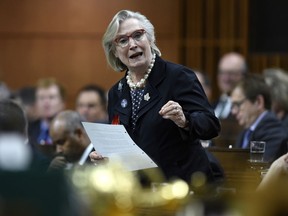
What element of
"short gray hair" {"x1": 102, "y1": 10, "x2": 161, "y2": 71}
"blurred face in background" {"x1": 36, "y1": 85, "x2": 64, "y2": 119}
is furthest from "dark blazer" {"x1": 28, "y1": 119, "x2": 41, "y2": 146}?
"short gray hair" {"x1": 102, "y1": 10, "x2": 161, "y2": 71}

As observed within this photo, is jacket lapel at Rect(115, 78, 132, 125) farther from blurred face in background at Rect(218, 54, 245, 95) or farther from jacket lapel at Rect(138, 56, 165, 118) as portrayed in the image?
blurred face in background at Rect(218, 54, 245, 95)

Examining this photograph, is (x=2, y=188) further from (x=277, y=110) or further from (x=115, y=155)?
(x=277, y=110)

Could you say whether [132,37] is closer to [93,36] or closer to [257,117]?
[257,117]

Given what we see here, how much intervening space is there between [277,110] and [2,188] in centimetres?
732

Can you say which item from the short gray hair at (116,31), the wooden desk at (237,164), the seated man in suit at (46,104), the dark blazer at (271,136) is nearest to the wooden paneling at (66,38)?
the seated man in suit at (46,104)

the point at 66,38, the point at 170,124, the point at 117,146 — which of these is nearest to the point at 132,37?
the point at 170,124

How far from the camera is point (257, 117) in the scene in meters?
7.31

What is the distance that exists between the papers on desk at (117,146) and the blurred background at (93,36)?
7755mm

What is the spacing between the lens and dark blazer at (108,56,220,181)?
4.29 m

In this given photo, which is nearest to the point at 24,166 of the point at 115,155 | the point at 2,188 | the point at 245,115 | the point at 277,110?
the point at 2,188

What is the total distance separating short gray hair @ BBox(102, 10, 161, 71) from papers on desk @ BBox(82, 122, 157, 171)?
565mm

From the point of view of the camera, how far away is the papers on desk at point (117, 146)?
13.2 feet

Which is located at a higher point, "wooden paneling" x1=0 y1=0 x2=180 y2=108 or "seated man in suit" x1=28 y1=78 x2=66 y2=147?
"wooden paneling" x1=0 y1=0 x2=180 y2=108

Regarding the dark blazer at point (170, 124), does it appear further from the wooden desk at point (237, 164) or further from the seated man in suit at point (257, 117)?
the seated man in suit at point (257, 117)
